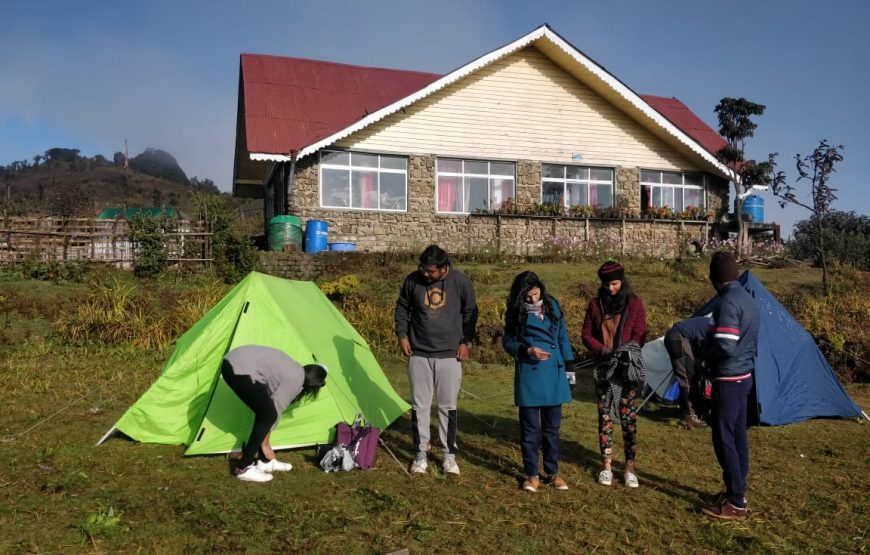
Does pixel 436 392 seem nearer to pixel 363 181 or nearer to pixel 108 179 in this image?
pixel 363 181

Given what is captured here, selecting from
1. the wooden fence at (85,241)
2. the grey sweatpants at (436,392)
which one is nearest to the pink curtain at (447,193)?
the wooden fence at (85,241)

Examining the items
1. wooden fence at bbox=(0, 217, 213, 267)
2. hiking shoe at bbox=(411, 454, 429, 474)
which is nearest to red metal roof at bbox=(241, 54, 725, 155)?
wooden fence at bbox=(0, 217, 213, 267)

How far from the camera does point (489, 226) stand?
18609 mm

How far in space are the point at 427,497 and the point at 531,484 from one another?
0.76 m

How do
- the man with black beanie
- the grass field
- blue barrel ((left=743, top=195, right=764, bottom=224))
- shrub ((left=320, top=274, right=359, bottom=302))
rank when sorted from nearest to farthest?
the grass field < the man with black beanie < shrub ((left=320, top=274, right=359, bottom=302)) < blue barrel ((left=743, top=195, right=764, bottom=224))

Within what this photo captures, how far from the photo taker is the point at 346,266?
15297 millimetres

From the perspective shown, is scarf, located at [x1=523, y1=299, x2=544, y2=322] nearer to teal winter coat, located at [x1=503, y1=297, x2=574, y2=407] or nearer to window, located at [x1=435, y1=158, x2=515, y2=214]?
teal winter coat, located at [x1=503, y1=297, x2=574, y2=407]

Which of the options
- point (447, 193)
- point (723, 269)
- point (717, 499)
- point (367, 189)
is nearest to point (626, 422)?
point (717, 499)

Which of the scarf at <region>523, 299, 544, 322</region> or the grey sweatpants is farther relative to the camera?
the grey sweatpants

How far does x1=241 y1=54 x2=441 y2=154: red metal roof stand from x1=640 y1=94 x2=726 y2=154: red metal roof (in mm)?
7912

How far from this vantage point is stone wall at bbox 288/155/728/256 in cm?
1752

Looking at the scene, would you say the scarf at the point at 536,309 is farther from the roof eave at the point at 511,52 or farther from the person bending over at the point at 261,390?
the roof eave at the point at 511,52

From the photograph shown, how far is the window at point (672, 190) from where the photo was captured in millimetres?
20266

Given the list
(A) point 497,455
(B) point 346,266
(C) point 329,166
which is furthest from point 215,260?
(A) point 497,455
